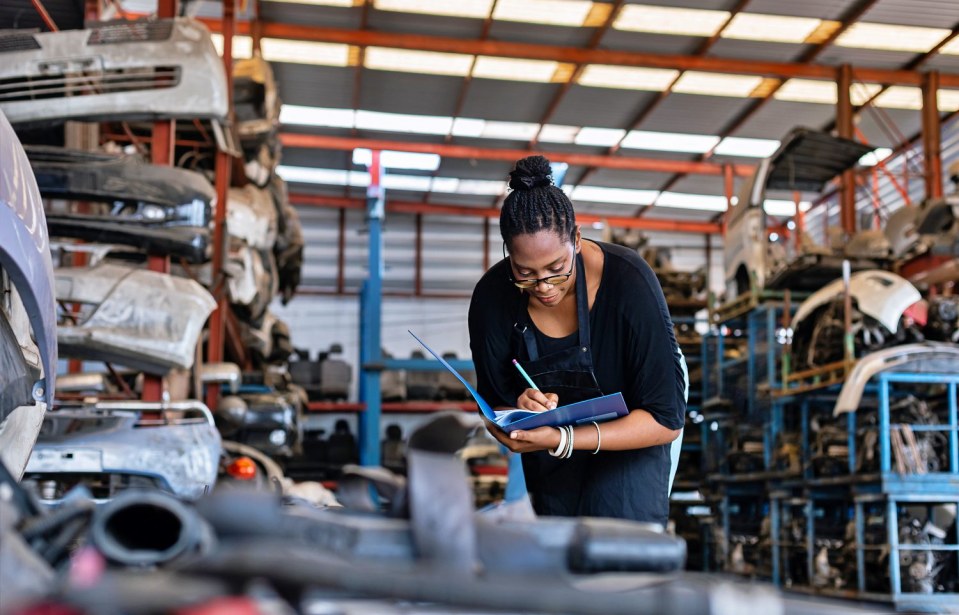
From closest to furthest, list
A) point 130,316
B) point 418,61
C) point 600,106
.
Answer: point 130,316, point 418,61, point 600,106

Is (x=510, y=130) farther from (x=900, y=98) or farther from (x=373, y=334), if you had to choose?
(x=900, y=98)

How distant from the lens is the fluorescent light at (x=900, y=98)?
1645 cm

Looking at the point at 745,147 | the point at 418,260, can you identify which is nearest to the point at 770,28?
the point at 745,147

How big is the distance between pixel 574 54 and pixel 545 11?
80 cm

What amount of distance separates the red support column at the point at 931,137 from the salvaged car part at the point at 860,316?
5.66 metres

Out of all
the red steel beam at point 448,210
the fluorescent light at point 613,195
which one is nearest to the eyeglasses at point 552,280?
the fluorescent light at point 613,195

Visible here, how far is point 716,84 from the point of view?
16297 millimetres

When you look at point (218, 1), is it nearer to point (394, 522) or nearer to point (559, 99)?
point (559, 99)

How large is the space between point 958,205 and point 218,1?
30.4 feet

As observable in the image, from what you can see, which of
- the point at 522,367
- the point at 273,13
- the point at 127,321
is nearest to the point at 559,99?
the point at 273,13

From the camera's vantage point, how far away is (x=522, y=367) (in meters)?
2.69

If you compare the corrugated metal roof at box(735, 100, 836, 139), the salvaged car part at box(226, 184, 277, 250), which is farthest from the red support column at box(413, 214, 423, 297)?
the salvaged car part at box(226, 184, 277, 250)

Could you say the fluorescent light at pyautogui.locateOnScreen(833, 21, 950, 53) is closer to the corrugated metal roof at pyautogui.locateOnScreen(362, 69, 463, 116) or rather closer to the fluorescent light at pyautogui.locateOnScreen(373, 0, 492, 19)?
the fluorescent light at pyautogui.locateOnScreen(373, 0, 492, 19)

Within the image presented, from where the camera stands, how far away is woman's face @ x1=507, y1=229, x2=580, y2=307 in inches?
97.6
